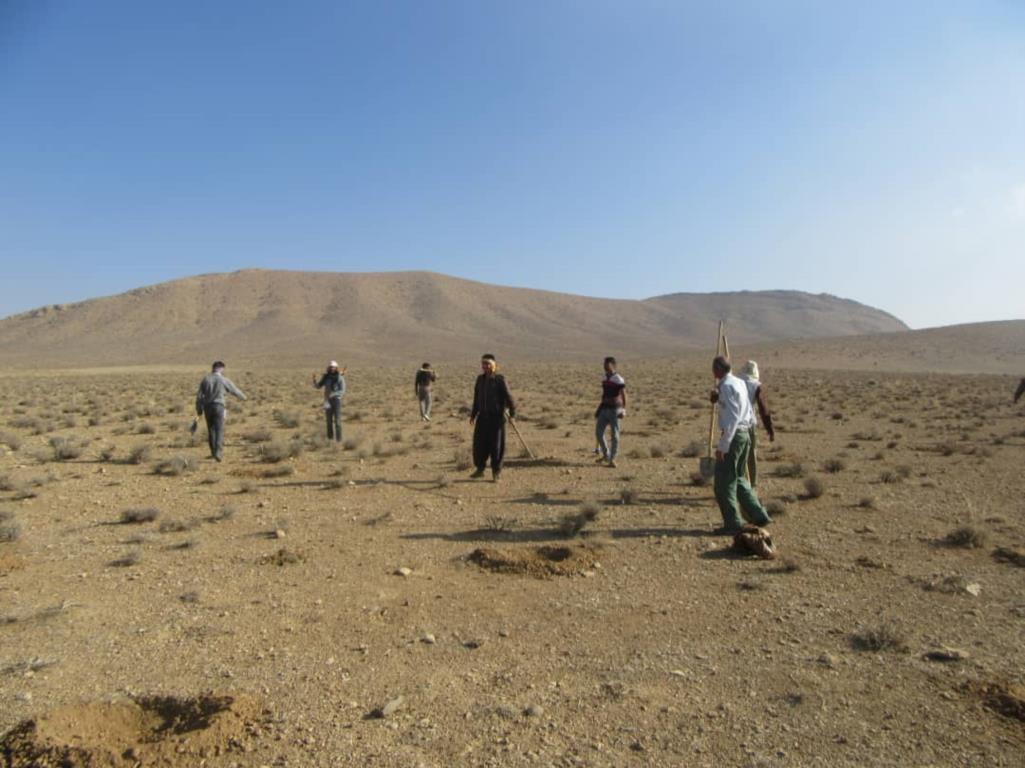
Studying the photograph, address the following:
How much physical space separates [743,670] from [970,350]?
91.1m

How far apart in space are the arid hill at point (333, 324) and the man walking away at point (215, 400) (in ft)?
201

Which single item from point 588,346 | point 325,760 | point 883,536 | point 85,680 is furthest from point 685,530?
point 588,346

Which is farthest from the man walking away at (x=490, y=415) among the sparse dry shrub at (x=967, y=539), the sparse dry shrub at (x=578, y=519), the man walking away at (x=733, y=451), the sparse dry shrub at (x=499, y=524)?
the sparse dry shrub at (x=967, y=539)

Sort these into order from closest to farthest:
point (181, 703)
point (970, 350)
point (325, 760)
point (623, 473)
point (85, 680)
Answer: point (325, 760), point (181, 703), point (85, 680), point (623, 473), point (970, 350)

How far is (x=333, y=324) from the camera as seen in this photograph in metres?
101

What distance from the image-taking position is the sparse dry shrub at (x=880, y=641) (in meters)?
4.75

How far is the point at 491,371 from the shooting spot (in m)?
10.7

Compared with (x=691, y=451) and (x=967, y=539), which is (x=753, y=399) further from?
(x=691, y=451)

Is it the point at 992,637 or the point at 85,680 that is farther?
the point at 992,637

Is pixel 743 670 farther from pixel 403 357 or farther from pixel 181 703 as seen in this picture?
pixel 403 357

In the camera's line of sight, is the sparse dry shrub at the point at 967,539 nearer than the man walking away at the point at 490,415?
Yes

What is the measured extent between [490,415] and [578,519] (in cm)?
315

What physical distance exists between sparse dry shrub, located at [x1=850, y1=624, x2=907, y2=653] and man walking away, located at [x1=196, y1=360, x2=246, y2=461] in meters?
10.5

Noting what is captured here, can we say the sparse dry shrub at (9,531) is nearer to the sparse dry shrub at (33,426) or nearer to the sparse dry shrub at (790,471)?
the sparse dry shrub at (790,471)
